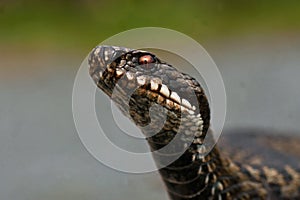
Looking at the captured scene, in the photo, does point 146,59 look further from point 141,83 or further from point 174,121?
point 174,121

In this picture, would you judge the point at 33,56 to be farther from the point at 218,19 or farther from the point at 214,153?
the point at 214,153

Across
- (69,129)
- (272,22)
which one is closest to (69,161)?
(69,129)

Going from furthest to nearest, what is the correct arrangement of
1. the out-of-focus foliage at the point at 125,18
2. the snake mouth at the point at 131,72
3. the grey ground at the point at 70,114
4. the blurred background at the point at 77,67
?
the out-of-focus foliage at the point at 125,18, the blurred background at the point at 77,67, the grey ground at the point at 70,114, the snake mouth at the point at 131,72

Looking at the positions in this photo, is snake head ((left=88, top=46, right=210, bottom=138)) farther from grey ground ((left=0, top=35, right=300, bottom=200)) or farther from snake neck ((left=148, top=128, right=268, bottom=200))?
grey ground ((left=0, top=35, right=300, bottom=200))

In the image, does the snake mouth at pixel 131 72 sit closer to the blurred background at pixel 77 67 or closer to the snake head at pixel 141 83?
the snake head at pixel 141 83

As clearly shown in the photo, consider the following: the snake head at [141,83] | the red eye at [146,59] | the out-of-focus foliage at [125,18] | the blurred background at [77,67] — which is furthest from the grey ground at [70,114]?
the red eye at [146,59]

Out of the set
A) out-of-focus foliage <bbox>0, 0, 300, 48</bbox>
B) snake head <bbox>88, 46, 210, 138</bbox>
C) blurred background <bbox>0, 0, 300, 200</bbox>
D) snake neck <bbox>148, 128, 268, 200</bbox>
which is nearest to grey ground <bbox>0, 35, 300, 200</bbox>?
blurred background <bbox>0, 0, 300, 200</bbox>
